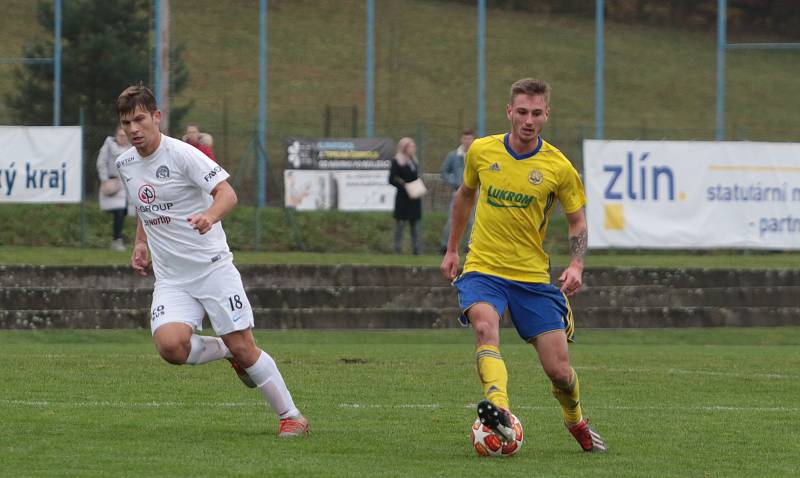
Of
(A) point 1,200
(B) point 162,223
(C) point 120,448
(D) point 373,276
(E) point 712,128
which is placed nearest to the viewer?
(C) point 120,448

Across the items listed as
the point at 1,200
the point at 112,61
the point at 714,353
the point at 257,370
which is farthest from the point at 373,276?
the point at 112,61

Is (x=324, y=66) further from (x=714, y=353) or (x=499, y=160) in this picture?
(x=499, y=160)

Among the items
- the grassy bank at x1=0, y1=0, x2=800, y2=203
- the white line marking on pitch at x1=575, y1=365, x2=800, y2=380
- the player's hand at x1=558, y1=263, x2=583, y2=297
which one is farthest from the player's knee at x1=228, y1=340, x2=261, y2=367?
the grassy bank at x1=0, y1=0, x2=800, y2=203

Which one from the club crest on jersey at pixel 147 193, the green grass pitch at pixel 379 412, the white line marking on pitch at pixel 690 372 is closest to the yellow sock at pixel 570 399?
the green grass pitch at pixel 379 412

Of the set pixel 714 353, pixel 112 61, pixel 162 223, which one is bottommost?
pixel 714 353

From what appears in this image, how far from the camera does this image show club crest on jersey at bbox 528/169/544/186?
26.2 ft

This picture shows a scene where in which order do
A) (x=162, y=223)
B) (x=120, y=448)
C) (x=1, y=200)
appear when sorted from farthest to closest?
1. (x=1, y=200)
2. (x=162, y=223)
3. (x=120, y=448)

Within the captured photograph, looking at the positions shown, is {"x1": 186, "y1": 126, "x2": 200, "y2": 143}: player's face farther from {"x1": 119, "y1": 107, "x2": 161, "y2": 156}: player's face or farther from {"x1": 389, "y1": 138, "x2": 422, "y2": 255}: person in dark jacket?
{"x1": 119, "y1": 107, "x2": 161, "y2": 156}: player's face

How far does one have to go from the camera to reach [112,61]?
30844 millimetres

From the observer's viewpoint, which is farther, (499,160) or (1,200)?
(1,200)

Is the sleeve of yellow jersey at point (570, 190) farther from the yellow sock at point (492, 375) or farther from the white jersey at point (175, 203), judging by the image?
the white jersey at point (175, 203)

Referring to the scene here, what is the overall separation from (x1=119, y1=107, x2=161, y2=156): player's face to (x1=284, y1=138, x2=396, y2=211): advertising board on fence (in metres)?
15.5

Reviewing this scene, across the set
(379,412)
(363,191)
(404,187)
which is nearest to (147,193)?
(379,412)

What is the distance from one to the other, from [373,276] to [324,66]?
2377 centimetres
